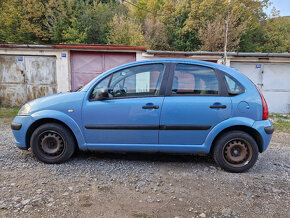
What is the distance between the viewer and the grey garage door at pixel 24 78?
31.4 ft

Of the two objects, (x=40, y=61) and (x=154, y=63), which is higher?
(x=40, y=61)

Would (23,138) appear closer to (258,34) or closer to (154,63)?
(154,63)

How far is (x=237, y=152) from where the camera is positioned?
322cm

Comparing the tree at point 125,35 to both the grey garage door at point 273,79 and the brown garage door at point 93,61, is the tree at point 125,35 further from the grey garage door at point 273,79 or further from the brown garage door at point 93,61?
the grey garage door at point 273,79

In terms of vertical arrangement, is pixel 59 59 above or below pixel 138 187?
above

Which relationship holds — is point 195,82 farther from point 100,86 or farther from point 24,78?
point 24,78

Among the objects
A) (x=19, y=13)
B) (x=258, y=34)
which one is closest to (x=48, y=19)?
(x=19, y=13)

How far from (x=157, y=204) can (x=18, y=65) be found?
A: 9.77m

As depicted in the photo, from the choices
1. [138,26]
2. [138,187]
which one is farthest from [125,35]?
[138,187]

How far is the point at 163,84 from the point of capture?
3262 millimetres

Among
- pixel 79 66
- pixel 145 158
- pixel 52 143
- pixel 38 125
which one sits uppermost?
pixel 79 66

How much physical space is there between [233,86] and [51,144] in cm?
298

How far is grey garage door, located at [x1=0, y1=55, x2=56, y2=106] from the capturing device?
9.58m

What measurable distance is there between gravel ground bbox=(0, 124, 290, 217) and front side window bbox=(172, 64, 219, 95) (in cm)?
121
